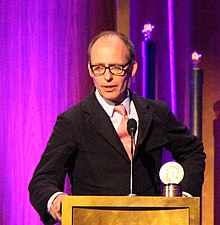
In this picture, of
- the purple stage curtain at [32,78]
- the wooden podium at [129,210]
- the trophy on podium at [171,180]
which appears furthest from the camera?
the purple stage curtain at [32,78]

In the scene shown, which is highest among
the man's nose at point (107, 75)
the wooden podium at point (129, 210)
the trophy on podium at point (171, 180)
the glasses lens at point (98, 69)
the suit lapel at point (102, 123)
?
the glasses lens at point (98, 69)

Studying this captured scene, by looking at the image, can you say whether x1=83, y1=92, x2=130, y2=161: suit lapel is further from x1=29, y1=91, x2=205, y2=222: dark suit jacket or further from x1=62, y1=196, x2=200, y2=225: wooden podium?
x1=62, y1=196, x2=200, y2=225: wooden podium

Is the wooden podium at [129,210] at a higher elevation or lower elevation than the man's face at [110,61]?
lower

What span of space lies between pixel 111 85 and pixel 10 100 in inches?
28.3

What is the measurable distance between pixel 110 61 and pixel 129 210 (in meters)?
0.82

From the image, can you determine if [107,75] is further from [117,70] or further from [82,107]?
[82,107]

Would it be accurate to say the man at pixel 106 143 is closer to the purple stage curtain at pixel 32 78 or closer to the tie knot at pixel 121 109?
the tie knot at pixel 121 109

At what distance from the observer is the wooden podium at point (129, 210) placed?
2258mm

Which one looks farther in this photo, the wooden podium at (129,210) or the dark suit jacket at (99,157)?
the dark suit jacket at (99,157)

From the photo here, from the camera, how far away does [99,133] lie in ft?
9.80

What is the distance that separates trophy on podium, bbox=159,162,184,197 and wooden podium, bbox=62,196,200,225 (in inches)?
6.1

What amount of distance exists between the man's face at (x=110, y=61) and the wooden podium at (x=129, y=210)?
76 cm

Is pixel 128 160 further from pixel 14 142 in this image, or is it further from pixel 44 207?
Result: pixel 14 142

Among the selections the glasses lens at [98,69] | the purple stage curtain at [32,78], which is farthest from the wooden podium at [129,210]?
the purple stage curtain at [32,78]
